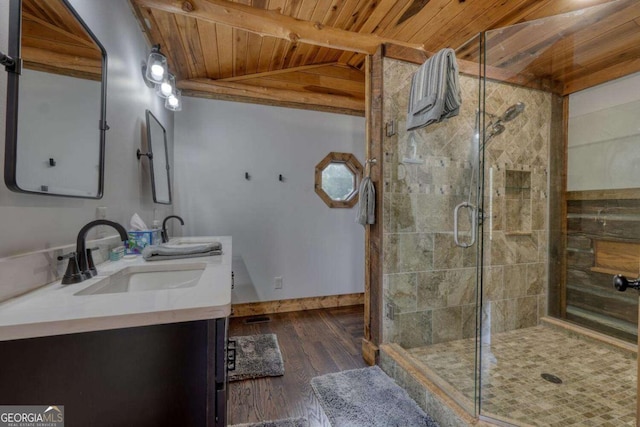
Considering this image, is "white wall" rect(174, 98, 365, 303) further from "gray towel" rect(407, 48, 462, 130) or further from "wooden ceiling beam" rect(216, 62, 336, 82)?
"gray towel" rect(407, 48, 462, 130)

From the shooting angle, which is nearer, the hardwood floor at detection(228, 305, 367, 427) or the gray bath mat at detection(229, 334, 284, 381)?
the hardwood floor at detection(228, 305, 367, 427)

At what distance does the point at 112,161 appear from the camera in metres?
1.39

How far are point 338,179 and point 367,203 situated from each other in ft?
4.24

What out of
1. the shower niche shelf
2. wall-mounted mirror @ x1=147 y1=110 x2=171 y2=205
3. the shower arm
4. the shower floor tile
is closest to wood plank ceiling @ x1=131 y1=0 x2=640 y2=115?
wall-mounted mirror @ x1=147 y1=110 x2=171 y2=205

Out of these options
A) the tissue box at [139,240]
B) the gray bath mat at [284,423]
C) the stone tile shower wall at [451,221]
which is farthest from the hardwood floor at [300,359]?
the tissue box at [139,240]

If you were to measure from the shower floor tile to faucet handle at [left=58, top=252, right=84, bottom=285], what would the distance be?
182 cm

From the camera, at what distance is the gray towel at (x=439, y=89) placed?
151 centimetres

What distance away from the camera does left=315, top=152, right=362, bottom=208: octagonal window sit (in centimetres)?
304

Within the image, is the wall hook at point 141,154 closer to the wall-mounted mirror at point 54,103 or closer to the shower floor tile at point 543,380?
the wall-mounted mirror at point 54,103

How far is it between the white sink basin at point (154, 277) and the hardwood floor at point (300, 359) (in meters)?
0.86

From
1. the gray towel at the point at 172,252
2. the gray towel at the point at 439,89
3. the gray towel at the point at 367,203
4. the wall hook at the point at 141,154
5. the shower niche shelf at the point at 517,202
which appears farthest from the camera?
the shower niche shelf at the point at 517,202

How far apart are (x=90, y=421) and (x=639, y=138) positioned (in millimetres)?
3305

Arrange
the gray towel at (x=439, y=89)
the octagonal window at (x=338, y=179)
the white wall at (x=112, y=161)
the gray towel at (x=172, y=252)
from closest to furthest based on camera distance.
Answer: the white wall at (x=112, y=161), the gray towel at (x=172, y=252), the gray towel at (x=439, y=89), the octagonal window at (x=338, y=179)

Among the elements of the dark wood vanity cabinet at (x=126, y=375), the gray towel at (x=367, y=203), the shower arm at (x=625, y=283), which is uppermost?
the gray towel at (x=367, y=203)
